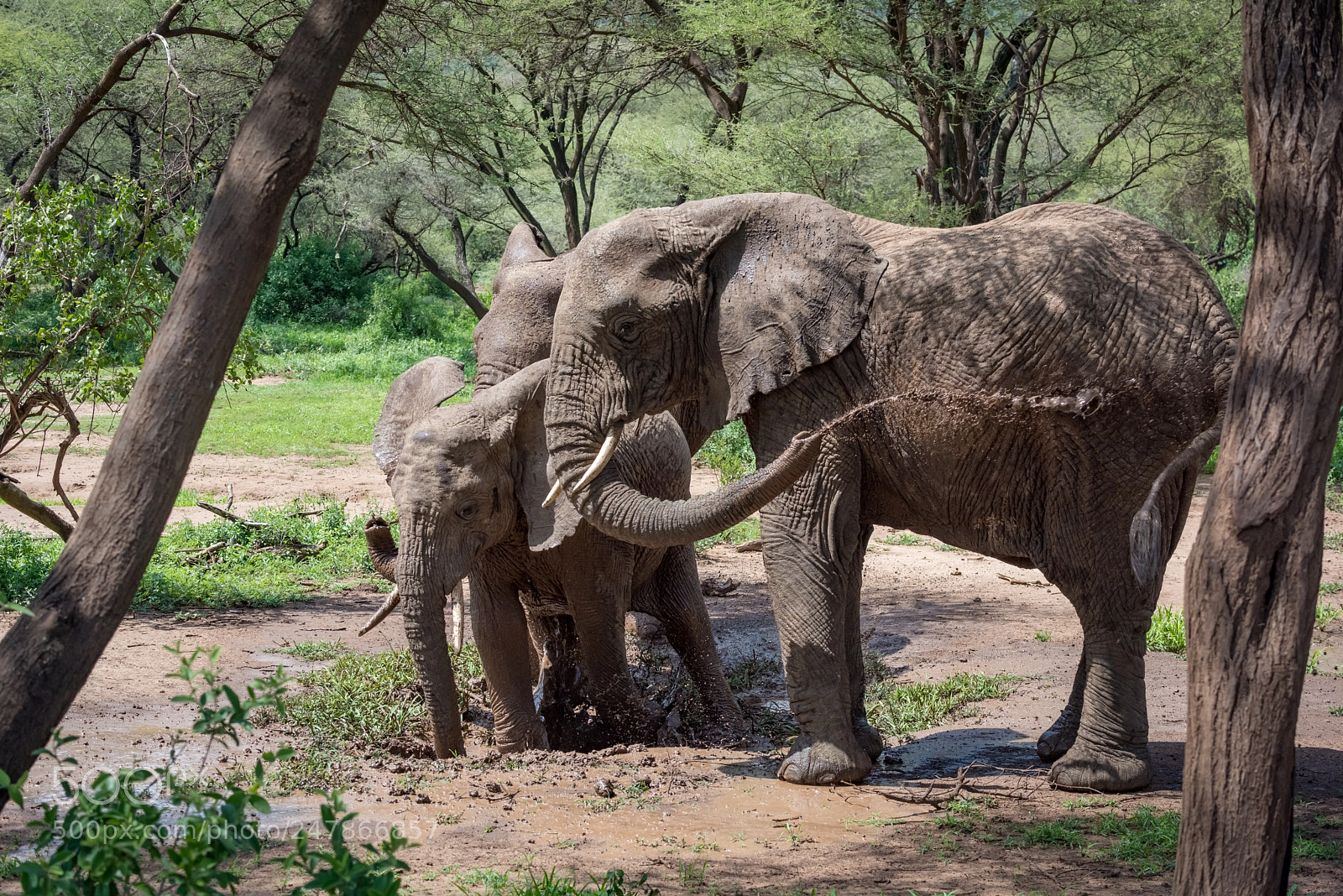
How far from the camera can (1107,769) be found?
495 cm

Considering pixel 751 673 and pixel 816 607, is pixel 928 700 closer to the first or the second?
pixel 751 673

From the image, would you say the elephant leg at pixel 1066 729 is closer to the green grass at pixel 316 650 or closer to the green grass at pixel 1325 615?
the green grass at pixel 1325 615

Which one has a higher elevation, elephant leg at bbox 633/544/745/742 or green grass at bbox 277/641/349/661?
elephant leg at bbox 633/544/745/742

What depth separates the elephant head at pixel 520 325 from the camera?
6738 mm

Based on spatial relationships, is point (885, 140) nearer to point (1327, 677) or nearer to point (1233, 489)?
point (1327, 677)

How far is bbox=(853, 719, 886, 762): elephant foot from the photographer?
5.60 meters

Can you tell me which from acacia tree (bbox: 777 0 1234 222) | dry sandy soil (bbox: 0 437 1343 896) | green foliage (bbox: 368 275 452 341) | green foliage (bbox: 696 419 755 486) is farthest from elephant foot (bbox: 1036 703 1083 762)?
green foliage (bbox: 368 275 452 341)

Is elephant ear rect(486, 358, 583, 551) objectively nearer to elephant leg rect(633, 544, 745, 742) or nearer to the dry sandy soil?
the dry sandy soil

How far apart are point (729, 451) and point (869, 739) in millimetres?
8235

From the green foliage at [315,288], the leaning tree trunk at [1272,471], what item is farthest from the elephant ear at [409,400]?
the green foliage at [315,288]

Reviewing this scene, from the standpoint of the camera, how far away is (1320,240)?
301 cm

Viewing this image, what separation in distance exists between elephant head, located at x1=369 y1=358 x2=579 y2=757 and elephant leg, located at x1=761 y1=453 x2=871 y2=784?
3.46 ft

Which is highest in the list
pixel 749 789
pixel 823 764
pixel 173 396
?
pixel 173 396

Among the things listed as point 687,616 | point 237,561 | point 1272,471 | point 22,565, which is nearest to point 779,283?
point 1272,471
